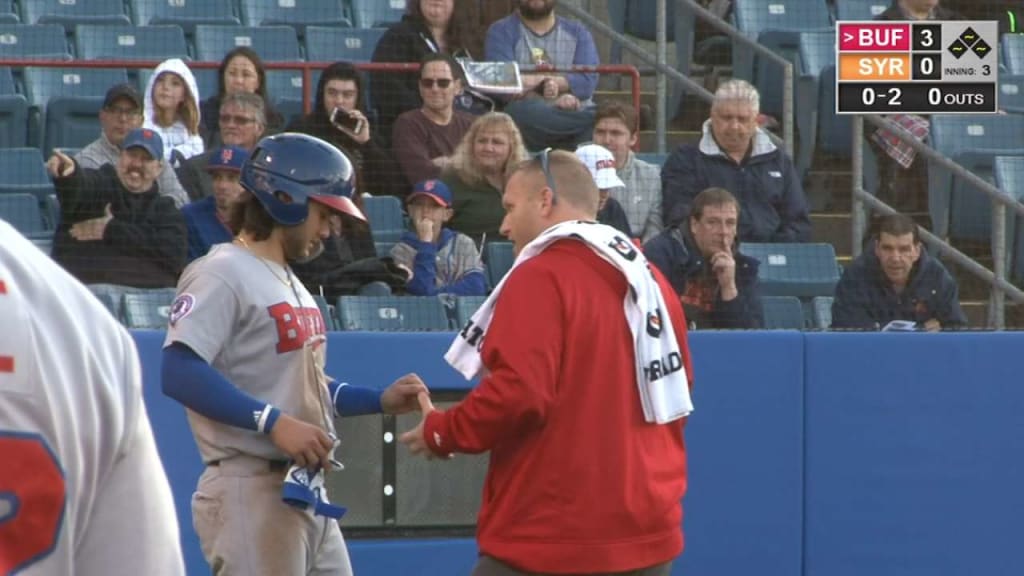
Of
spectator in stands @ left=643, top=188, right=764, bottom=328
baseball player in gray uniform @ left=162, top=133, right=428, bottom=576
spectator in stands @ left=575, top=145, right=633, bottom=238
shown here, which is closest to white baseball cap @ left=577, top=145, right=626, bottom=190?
spectator in stands @ left=575, top=145, right=633, bottom=238

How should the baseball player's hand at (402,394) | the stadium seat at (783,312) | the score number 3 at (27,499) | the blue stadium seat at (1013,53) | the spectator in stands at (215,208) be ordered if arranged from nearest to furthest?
1. the score number 3 at (27,499)
2. the baseball player's hand at (402,394)
3. the spectator in stands at (215,208)
4. the stadium seat at (783,312)
5. the blue stadium seat at (1013,53)

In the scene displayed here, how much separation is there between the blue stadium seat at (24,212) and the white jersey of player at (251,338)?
3191 millimetres

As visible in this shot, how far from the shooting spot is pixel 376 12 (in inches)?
444

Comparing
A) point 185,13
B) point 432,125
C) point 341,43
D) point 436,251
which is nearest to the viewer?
point 436,251

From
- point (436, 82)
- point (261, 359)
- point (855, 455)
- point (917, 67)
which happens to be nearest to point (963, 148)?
point (917, 67)

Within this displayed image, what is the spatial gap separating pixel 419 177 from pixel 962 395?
8.70ft

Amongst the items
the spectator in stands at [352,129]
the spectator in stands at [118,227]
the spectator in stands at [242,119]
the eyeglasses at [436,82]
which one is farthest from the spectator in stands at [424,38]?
the spectator in stands at [118,227]

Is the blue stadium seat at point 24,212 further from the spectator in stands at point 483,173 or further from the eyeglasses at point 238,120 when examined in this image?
the spectator in stands at point 483,173

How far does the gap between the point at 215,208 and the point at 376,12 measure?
4200 millimetres

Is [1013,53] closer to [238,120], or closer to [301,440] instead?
[238,120]

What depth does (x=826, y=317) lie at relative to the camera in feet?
26.3

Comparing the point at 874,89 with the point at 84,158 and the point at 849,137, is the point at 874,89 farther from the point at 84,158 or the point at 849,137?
the point at 84,158

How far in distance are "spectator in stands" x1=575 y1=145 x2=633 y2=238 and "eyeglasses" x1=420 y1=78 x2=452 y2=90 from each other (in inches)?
39.3

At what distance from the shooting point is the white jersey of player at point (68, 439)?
4.86 ft
